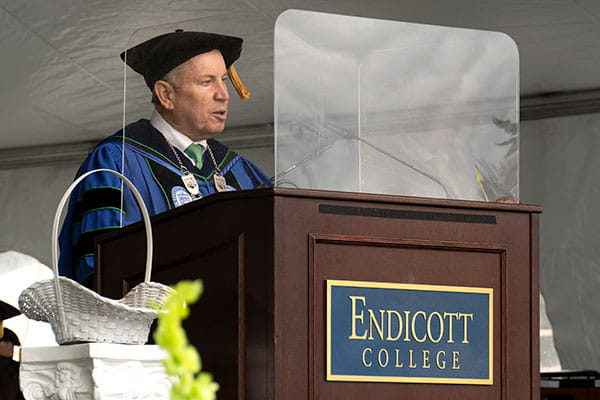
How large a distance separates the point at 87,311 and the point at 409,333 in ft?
2.19

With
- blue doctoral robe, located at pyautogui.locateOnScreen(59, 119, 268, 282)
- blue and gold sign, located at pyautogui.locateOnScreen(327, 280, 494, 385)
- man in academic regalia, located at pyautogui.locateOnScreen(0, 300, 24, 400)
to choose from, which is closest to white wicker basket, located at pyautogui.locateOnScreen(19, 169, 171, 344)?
blue and gold sign, located at pyautogui.locateOnScreen(327, 280, 494, 385)

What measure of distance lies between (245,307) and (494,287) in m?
0.56

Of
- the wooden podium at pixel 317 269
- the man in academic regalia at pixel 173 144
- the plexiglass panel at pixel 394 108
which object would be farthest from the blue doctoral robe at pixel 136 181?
the plexiglass panel at pixel 394 108

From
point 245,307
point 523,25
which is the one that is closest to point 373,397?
point 245,307

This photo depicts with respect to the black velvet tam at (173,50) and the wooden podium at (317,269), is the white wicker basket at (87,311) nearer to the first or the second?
the wooden podium at (317,269)

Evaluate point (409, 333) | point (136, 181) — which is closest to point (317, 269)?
point (409, 333)

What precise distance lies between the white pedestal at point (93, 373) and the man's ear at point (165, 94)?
102 centimetres

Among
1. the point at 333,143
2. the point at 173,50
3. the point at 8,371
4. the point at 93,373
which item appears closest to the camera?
the point at 93,373

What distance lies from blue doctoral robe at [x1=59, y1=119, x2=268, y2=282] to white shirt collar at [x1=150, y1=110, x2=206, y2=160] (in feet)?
0.05

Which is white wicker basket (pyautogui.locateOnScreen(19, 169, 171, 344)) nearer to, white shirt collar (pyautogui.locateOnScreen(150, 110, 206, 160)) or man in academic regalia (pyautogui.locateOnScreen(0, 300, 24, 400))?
white shirt collar (pyautogui.locateOnScreen(150, 110, 206, 160))

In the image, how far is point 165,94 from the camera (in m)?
2.96

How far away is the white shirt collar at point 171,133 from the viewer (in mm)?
2898

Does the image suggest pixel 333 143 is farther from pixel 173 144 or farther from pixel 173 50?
pixel 173 50

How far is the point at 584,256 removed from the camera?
662cm
